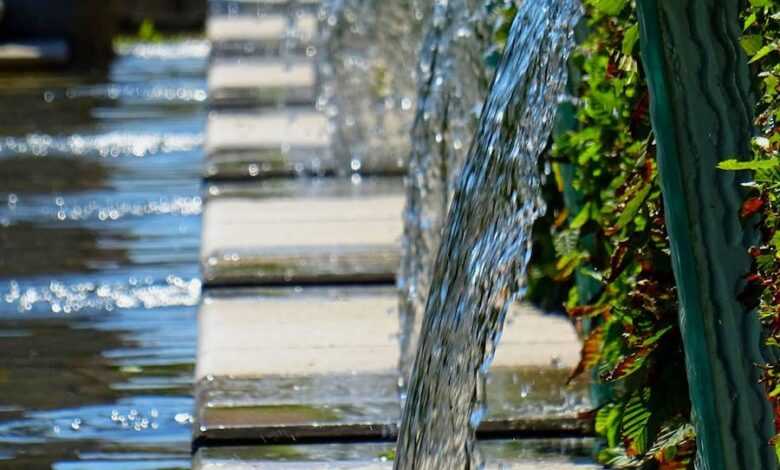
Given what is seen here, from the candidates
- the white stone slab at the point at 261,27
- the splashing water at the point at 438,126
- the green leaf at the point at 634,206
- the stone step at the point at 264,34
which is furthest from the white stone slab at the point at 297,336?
the white stone slab at the point at 261,27

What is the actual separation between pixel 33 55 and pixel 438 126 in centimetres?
636

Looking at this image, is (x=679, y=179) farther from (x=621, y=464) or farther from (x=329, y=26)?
(x=329, y=26)

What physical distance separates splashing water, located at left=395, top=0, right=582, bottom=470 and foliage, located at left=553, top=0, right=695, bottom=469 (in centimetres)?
15

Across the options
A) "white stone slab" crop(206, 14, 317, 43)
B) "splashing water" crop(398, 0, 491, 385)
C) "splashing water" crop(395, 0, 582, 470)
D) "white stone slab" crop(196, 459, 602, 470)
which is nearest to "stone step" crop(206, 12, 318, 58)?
"white stone slab" crop(206, 14, 317, 43)

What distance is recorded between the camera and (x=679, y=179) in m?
2.85

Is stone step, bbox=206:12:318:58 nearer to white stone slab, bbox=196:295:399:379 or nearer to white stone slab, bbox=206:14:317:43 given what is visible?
white stone slab, bbox=206:14:317:43

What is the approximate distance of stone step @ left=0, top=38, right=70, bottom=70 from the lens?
36.7 feet

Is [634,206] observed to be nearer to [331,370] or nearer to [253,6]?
[331,370]

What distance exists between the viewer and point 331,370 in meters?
4.68

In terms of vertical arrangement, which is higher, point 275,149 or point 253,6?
point 253,6

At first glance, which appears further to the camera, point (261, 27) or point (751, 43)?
point (261, 27)

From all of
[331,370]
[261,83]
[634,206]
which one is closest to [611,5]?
[634,206]

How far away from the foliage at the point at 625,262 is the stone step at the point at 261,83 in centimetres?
441

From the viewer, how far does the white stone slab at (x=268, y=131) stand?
7.64 meters
